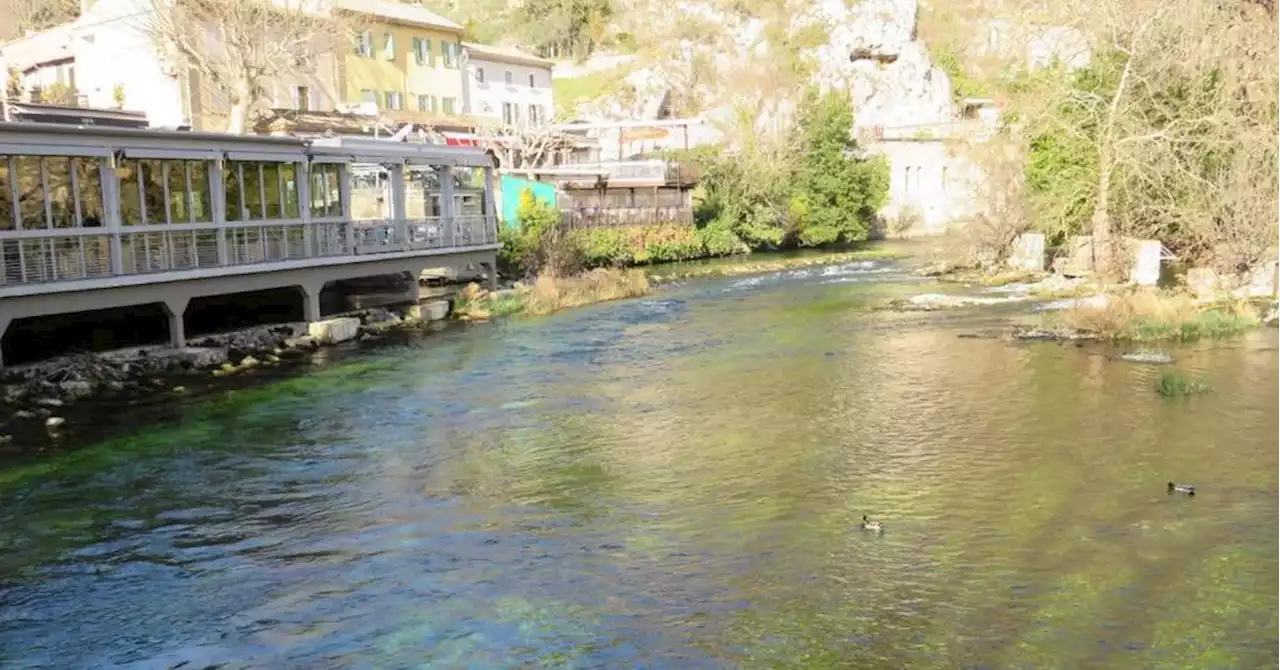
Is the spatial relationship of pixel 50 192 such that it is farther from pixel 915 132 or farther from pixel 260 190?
pixel 915 132

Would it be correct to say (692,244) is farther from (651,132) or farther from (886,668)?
(886,668)

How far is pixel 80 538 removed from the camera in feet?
40.3

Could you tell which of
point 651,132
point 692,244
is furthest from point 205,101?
point 651,132

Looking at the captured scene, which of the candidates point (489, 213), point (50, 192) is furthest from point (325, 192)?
point (50, 192)

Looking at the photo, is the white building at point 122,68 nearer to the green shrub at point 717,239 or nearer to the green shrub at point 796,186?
the green shrub at point 717,239

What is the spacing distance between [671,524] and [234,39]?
35.2m

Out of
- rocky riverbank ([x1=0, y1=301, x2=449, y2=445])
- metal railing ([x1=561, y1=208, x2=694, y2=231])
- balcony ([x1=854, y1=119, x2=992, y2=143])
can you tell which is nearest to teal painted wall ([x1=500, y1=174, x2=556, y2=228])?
metal railing ([x1=561, y1=208, x2=694, y2=231])

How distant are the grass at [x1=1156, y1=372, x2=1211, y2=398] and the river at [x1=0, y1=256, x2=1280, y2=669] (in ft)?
1.25

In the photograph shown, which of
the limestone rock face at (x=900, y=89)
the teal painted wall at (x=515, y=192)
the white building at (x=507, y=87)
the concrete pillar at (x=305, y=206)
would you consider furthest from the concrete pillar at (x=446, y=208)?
the limestone rock face at (x=900, y=89)

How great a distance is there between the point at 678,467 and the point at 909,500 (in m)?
3.38

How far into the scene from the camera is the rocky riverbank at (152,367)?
1856 cm

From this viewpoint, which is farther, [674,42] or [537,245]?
[674,42]

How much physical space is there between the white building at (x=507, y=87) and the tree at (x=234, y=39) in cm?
1884

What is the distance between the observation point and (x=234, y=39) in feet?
133
